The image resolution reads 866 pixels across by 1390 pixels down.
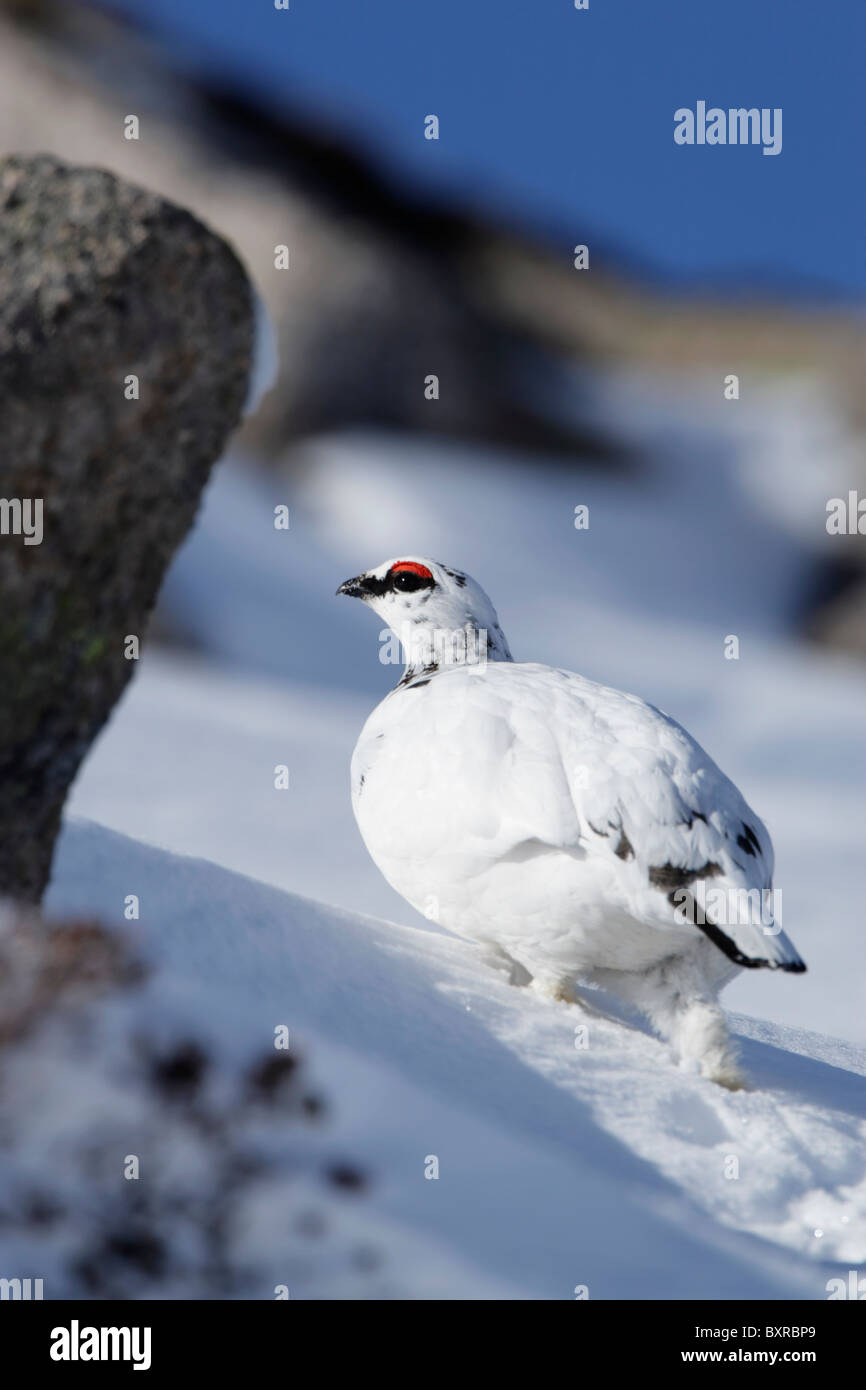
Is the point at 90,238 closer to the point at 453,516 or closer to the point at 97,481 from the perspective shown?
the point at 97,481

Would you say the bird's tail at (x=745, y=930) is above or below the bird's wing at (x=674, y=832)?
below

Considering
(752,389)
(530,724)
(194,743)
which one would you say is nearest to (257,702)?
(194,743)

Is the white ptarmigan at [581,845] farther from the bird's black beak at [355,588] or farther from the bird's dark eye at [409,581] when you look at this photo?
the bird's black beak at [355,588]

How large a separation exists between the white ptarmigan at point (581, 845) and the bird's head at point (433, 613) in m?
0.55

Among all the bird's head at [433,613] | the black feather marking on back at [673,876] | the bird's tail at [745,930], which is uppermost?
the bird's head at [433,613]

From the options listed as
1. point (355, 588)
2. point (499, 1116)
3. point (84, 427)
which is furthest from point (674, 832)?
point (355, 588)

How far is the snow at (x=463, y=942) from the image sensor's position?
7.12 ft

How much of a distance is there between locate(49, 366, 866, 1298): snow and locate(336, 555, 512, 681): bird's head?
2.63ft

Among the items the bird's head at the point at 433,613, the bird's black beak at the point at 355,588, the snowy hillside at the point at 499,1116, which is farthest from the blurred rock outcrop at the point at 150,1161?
the bird's black beak at the point at 355,588

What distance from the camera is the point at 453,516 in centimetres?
1830

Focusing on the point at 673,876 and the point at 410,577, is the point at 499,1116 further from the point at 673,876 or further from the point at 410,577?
the point at 410,577

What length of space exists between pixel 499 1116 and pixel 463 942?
1.20 m

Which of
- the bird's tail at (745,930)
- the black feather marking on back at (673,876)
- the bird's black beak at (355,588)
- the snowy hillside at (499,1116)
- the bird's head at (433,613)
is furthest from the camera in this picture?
the bird's black beak at (355,588)

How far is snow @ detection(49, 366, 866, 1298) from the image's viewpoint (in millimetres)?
2170
